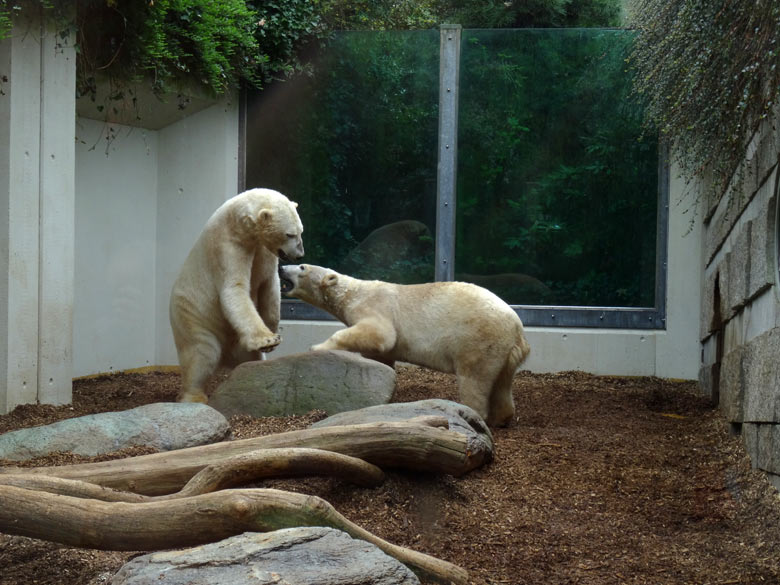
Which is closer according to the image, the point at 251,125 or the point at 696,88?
the point at 696,88

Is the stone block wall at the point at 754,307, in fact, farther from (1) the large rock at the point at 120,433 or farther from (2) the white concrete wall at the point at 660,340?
(1) the large rock at the point at 120,433

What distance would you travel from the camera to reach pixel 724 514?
11.9 feet

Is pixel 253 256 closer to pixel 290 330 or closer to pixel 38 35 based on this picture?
pixel 38 35

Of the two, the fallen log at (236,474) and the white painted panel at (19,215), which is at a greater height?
the white painted panel at (19,215)

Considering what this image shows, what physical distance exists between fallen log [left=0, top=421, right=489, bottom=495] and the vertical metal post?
476 cm

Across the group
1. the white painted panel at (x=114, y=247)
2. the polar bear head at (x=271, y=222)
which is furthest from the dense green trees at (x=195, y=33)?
the polar bear head at (x=271, y=222)

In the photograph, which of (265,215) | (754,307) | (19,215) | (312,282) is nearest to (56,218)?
(19,215)

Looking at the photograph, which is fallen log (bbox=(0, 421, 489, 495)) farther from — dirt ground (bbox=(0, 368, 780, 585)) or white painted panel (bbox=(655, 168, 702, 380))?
white painted panel (bbox=(655, 168, 702, 380))

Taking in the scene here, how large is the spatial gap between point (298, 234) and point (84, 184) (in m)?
3.26

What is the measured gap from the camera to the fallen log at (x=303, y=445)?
341 cm

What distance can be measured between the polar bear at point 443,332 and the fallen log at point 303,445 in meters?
1.66

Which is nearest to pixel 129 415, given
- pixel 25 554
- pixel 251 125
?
pixel 25 554

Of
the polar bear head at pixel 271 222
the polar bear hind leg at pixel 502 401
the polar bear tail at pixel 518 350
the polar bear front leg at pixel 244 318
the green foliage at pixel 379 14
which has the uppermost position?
the green foliage at pixel 379 14

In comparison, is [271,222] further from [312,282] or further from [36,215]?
[36,215]
